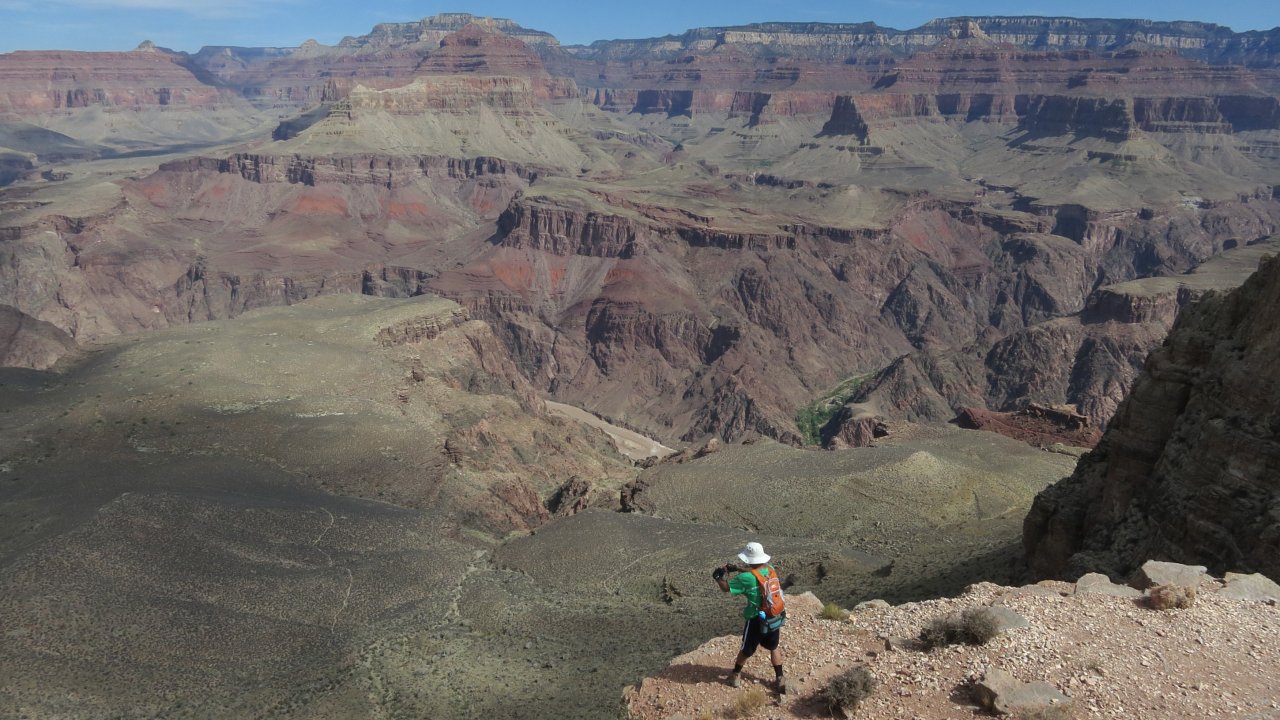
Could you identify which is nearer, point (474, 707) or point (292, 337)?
point (474, 707)

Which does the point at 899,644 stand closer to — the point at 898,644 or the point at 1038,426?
the point at 898,644

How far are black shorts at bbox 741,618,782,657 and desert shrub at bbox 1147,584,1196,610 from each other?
862 centimetres

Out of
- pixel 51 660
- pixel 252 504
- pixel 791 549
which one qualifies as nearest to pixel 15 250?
pixel 252 504

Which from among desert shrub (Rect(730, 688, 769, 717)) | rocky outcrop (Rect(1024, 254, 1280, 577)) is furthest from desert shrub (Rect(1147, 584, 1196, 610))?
desert shrub (Rect(730, 688, 769, 717))

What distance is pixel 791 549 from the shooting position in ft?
146

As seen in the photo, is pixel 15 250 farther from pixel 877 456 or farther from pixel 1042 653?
pixel 1042 653

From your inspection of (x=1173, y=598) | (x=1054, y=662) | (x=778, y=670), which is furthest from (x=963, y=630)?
(x=1173, y=598)

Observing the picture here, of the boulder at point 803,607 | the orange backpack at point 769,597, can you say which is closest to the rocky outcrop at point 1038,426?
the boulder at point 803,607

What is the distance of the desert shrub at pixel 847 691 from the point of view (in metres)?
16.8

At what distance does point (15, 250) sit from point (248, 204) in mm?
48981

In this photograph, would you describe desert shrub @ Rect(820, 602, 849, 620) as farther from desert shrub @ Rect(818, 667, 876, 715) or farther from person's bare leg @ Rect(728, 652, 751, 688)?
desert shrub @ Rect(818, 667, 876, 715)

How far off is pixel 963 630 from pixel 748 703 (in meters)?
4.80

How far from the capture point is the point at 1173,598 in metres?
19.4

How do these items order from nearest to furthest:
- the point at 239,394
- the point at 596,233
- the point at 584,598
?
the point at 584,598 → the point at 239,394 → the point at 596,233
